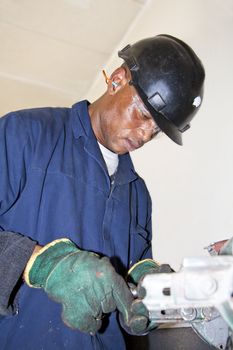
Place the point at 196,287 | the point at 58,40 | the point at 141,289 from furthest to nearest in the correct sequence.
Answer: the point at 58,40, the point at 141,289, the point at 196,287

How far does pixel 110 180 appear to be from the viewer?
1.13 metres

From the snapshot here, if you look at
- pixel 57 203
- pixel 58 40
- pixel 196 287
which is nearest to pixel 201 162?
pixel 57 203

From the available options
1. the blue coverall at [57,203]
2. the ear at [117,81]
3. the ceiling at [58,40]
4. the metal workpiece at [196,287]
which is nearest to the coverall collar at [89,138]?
the blue coverall at [57,203]

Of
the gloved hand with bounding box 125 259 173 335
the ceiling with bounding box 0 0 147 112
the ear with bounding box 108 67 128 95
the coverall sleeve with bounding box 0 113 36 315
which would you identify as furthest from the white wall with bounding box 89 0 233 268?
the coverall sleeve with bounding box 0 113 36 315

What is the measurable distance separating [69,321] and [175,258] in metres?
0.88

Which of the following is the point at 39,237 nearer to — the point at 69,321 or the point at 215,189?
the point at 69,321

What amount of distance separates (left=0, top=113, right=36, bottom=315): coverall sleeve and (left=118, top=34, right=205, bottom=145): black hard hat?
407 millimetres

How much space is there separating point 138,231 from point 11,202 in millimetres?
496

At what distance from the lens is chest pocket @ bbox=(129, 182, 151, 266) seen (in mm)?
1201

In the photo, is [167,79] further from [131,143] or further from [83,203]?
[83,203]

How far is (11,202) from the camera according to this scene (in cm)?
91

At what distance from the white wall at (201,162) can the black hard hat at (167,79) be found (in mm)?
316

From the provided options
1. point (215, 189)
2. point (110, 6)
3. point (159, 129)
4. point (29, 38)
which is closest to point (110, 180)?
point (159, 129)

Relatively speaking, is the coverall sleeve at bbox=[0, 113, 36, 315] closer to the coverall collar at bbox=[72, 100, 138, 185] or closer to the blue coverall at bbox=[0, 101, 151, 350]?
the blue coverall at bbox=[0, 101, 151, 350]
